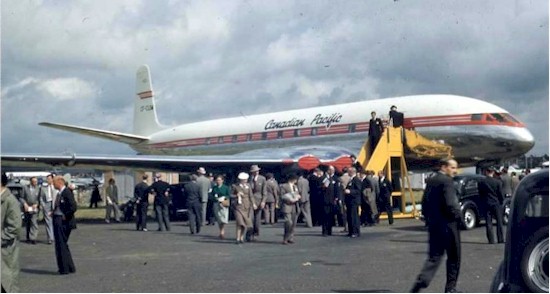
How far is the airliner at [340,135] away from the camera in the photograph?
2578cm

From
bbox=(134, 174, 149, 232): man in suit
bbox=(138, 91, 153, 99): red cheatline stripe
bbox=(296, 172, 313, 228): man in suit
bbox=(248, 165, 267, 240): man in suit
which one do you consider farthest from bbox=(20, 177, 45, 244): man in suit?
bbox=(138, 91, 153, 99): red cheatline stripe

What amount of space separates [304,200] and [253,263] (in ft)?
24.0

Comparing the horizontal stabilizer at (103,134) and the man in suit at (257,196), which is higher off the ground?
the horizontal stabilizer at (103,134)

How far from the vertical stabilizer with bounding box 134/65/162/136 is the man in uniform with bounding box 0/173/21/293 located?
38.0 m

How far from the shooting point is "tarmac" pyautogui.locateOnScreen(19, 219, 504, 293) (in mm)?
10312

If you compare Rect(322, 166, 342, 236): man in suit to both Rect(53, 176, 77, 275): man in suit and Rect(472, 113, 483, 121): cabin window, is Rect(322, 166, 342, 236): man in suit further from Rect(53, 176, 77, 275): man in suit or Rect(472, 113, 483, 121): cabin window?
Rect(472, 113, 483, 121): cabin window

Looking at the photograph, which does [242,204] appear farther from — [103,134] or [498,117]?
[103,134]

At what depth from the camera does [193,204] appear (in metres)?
19.3

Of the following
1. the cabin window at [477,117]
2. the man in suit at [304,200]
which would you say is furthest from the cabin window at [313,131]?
the man in suit at [304,200]

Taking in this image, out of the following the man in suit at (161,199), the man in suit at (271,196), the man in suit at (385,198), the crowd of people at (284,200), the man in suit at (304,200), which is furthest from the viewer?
the man in suit at (385,198)

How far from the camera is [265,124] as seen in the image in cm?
3431

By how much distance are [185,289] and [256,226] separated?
760 centimetres

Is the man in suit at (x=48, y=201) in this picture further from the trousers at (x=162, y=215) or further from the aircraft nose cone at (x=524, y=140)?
the aircraft nose cone at (x=524, y=140)

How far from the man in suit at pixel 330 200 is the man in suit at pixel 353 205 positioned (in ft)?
1.34
